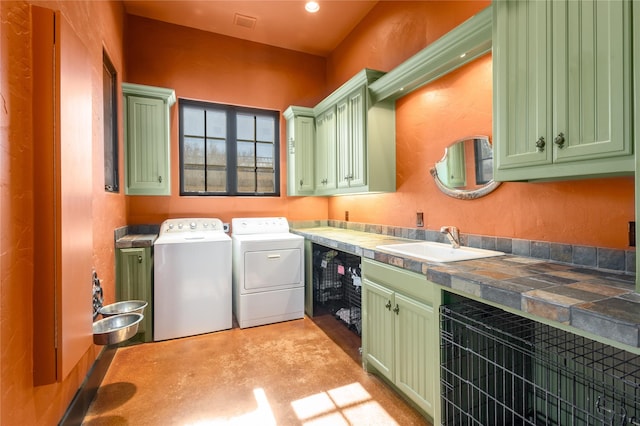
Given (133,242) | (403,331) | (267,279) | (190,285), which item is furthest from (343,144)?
(133,242)

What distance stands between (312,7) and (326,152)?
1.51 meters

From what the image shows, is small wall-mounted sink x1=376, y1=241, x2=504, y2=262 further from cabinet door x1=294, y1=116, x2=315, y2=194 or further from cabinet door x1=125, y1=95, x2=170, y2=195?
cabinet door x1=125, y1=95, x2=170, y2=195

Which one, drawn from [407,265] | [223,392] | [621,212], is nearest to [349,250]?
[407,265]

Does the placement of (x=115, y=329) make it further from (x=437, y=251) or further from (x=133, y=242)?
(x=437, y=251)

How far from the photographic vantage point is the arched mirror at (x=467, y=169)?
200cm

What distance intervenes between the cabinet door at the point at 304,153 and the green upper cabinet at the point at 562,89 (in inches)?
99.4

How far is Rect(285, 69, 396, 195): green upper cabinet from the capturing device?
2777mm

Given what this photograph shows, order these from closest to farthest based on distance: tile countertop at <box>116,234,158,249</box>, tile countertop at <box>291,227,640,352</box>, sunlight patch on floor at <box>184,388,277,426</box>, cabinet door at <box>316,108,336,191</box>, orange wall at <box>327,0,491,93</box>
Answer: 1. tile countertop at <box>291,227,640,352</box>
2. sunlight patch on floor at <box>184,388,277,426</box>
3. orange wall at <box>327,0,491,93</box>
4. tile countertop at <box>116,234,158,249</box>
5. cabinet door at <box>316,108,336,191</box>

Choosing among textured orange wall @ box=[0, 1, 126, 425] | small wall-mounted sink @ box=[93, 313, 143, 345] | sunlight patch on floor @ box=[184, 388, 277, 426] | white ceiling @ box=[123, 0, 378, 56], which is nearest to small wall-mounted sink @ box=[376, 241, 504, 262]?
sunlight patch on floor @ box=[184, 388, 277, 426]

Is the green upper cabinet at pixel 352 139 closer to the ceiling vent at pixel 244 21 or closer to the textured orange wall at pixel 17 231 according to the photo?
the ceiling vent at pixel 244 21

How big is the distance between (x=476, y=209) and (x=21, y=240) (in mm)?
2390

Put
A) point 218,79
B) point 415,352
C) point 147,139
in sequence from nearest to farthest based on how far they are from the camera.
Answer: point 415,352
point 147,139
point 218,79

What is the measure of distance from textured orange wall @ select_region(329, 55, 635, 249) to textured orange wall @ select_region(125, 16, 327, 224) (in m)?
1.52

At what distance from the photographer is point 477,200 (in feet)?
6.85
